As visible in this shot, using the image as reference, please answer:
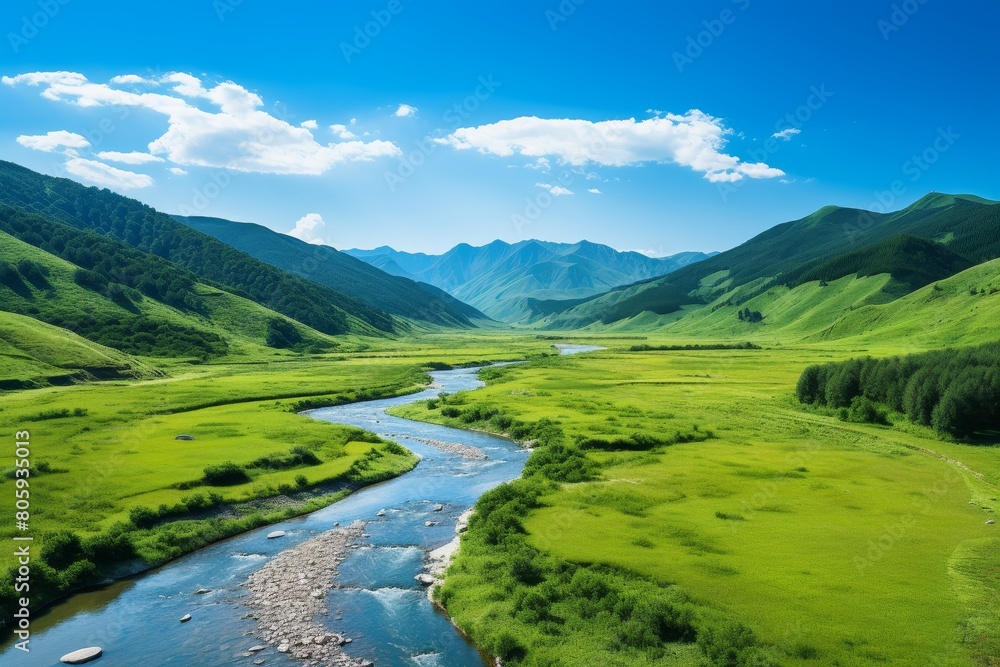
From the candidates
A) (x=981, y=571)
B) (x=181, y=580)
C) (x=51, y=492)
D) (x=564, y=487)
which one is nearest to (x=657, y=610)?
(x=981, y=571)

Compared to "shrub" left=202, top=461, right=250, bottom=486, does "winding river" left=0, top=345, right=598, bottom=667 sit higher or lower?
lower

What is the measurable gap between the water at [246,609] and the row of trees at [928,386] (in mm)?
59585

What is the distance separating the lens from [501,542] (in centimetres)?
3731

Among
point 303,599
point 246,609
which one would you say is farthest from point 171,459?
point 303,599

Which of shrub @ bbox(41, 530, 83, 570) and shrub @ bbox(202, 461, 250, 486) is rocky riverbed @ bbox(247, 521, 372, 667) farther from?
Answer: shrub @ bbox(202, 461, 250, 486)

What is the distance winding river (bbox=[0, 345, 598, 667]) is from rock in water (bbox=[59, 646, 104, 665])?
50cm

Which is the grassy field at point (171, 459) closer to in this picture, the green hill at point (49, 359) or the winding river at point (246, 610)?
the green hill at point (49, 359)

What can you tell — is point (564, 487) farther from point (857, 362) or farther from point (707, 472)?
point (857, 362)

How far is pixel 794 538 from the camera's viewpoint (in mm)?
36125

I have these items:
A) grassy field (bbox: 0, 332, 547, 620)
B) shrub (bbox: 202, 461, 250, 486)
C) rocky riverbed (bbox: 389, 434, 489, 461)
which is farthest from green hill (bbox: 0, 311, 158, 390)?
rocky riverbed (bbox: 389, 434, 489, 461)

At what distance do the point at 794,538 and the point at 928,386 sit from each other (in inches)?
2037

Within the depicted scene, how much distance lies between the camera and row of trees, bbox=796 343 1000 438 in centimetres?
6600

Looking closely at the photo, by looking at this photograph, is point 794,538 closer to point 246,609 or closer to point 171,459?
point 246,609

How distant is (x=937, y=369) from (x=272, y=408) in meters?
96.3
